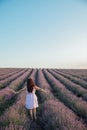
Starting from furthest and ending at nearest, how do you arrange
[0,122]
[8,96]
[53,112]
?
[8,96]
[53,112]
[0,122]

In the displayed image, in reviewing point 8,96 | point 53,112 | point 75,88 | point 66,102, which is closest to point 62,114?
point 53,112

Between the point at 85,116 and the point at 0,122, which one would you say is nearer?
the point at 0,122

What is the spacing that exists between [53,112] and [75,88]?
9.19m

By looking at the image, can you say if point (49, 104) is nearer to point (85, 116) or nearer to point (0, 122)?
point (85, 116)

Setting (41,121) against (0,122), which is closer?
(0,122)

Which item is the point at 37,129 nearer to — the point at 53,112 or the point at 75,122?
the point at 53,112

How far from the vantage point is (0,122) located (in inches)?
311

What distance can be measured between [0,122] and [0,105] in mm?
4439

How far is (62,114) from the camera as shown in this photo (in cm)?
824

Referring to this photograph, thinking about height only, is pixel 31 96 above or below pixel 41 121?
above

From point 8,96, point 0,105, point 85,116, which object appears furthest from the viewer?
point 8,96

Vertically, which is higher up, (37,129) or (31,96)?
(31,96)

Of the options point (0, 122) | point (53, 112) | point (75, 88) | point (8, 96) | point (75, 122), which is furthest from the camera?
point (75, 88)

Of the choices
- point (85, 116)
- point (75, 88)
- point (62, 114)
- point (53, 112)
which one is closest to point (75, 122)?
point (62, 114)
